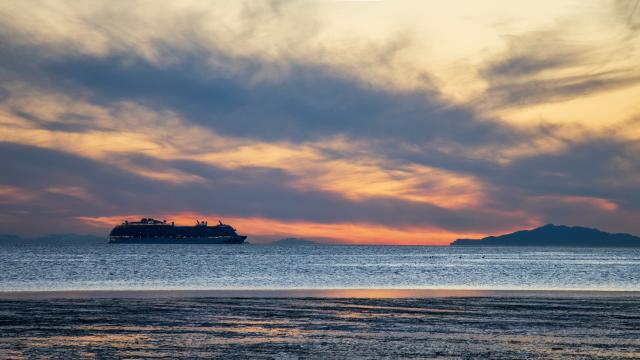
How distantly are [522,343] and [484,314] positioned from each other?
1077 centimetres

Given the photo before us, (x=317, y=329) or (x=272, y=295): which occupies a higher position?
(x=272, y=295)

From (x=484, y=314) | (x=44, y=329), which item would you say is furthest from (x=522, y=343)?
(x=44, y=329)

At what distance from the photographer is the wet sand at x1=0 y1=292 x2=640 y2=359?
2258 centimetres

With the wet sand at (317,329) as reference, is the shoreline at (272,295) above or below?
above

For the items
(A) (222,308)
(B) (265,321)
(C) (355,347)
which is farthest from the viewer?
(A) (222,308)

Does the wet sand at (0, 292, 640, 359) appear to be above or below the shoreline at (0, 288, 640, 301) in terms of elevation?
below

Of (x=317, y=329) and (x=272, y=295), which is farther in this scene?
(x=272, y=295)

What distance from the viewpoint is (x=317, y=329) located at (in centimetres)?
2856

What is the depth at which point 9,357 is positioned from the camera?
20938mm

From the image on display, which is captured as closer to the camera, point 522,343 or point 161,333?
point 522,343

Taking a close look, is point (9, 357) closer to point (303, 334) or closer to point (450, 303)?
point (303, 334)

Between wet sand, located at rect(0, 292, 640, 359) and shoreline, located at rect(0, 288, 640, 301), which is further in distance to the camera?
shoreline, located at rect(0, 288, 640, 301)

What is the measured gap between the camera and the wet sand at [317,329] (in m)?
22.6

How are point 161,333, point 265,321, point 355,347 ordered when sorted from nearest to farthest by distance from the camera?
point 355,347 < point 161,333 < point 265,321
